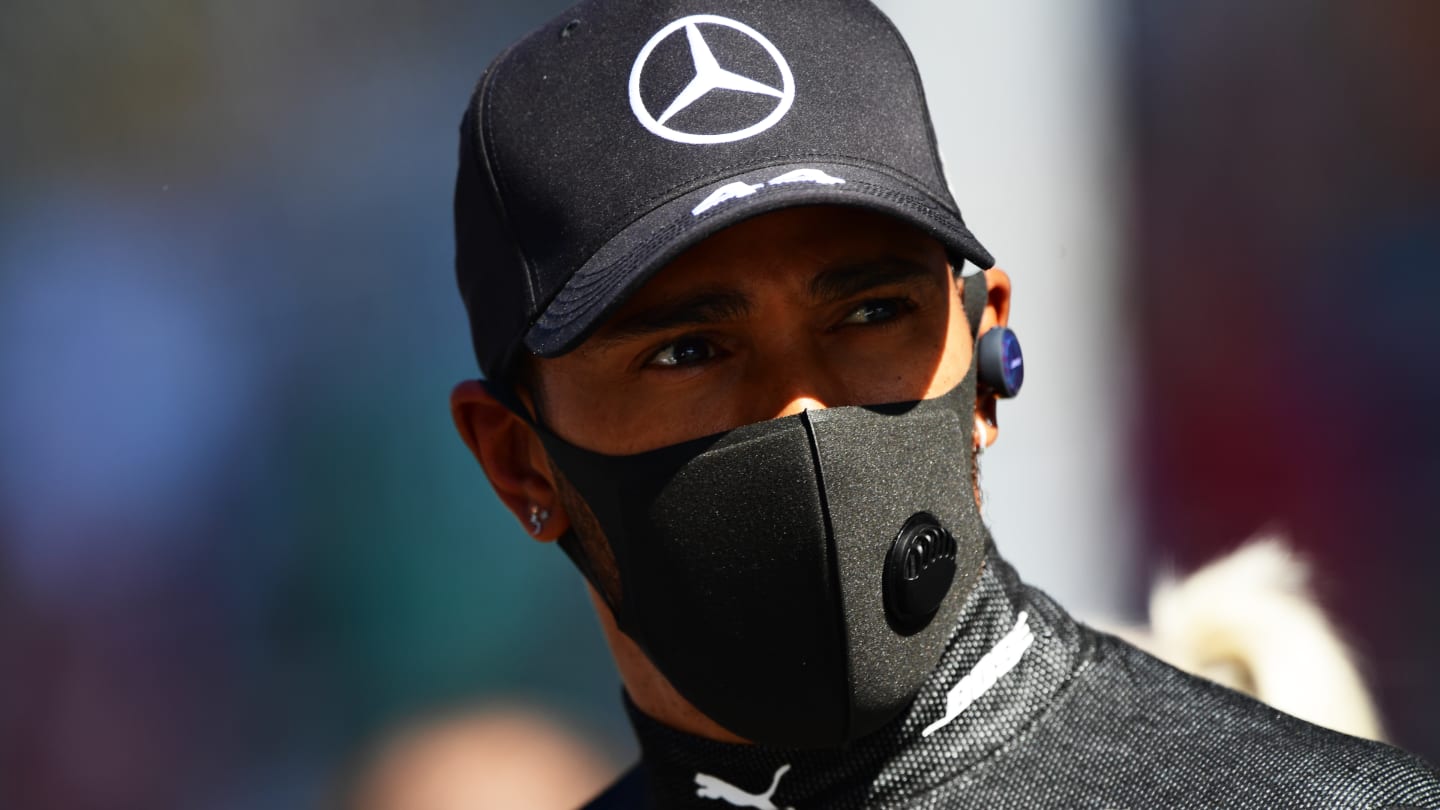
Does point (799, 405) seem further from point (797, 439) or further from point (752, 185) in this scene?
point (752, 185)

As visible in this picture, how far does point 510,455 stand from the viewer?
1987 millimetres

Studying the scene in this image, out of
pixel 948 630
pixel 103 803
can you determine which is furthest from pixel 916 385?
pixel 103 803

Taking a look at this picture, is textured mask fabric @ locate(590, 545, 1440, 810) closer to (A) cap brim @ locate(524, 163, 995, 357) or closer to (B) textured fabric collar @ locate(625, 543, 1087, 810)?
(B) textured fabric collar @ locate(625, 543, 1087, 810)

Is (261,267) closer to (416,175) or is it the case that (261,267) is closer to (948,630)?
(416,175)

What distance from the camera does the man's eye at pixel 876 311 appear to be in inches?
68.1

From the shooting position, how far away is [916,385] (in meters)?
1.70

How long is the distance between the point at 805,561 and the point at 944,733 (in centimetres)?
32

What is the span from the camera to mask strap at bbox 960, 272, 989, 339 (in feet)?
6.24

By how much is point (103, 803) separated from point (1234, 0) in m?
2.82

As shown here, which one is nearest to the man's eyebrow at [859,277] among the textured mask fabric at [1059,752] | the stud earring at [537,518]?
the textured mask fabric at [1059,752]

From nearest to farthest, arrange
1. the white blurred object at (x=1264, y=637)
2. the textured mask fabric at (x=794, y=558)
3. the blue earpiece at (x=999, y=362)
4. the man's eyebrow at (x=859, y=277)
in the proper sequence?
the textured mask fabric at (x=794, y=558) < the man's eyebrow at (x=859, y=277) < the blue earpiece at (x=999, y=362) < the white blurred object at (x=1264, y=637)

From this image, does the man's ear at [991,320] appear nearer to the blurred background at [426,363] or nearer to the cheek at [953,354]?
the cheek at [953,354]

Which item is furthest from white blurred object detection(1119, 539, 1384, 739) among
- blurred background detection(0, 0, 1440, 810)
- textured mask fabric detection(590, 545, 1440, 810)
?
textured mask fabric detection(590, 545, 1440, 810)

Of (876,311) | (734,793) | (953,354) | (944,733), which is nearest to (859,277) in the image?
(876,311)
